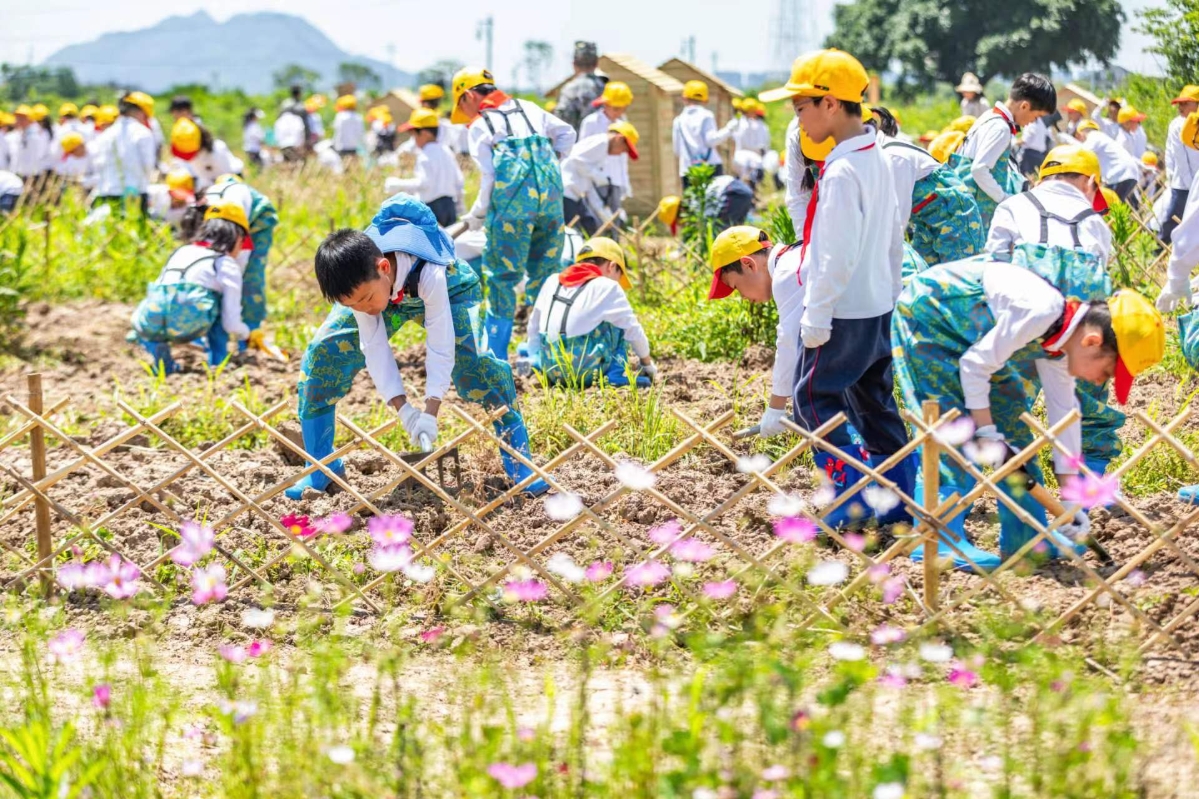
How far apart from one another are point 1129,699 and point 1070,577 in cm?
72

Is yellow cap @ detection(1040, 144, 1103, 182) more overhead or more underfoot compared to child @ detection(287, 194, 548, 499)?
more overhead

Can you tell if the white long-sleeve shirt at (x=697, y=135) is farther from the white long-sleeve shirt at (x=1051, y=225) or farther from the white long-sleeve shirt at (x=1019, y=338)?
the white long-sleeve shirt at (x=1019, y=338)

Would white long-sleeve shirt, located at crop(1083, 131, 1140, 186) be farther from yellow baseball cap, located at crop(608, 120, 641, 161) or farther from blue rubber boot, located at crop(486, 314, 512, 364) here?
blue rubber boot, located at crop(486, 314, 512, 364)

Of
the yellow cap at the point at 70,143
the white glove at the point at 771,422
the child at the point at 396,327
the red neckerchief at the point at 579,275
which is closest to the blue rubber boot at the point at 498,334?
the red neckerchief at the point at 579,275

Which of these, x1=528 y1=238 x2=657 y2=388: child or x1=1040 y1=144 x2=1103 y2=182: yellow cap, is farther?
x1=528 y1=238 x2=657 y2=388: child

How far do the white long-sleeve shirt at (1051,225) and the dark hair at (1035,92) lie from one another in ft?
5.69

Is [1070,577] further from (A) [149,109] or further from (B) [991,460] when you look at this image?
(A) [149,109]

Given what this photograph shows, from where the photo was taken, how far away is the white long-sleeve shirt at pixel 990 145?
577 centimetres

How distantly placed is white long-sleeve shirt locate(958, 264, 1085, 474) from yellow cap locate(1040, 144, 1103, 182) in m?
1.06

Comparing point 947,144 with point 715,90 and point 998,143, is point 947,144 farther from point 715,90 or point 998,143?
point 715,90

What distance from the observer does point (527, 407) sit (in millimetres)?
5410

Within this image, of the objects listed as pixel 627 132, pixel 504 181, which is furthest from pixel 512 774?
pixel 627 132

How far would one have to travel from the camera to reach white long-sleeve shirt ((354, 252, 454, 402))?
4070 millimetres

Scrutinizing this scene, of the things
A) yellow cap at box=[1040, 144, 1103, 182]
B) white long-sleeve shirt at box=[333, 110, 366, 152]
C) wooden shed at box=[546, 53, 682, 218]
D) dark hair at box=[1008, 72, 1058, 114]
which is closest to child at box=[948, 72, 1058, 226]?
dark hair at box=[1008, 72, 1058, 114]
